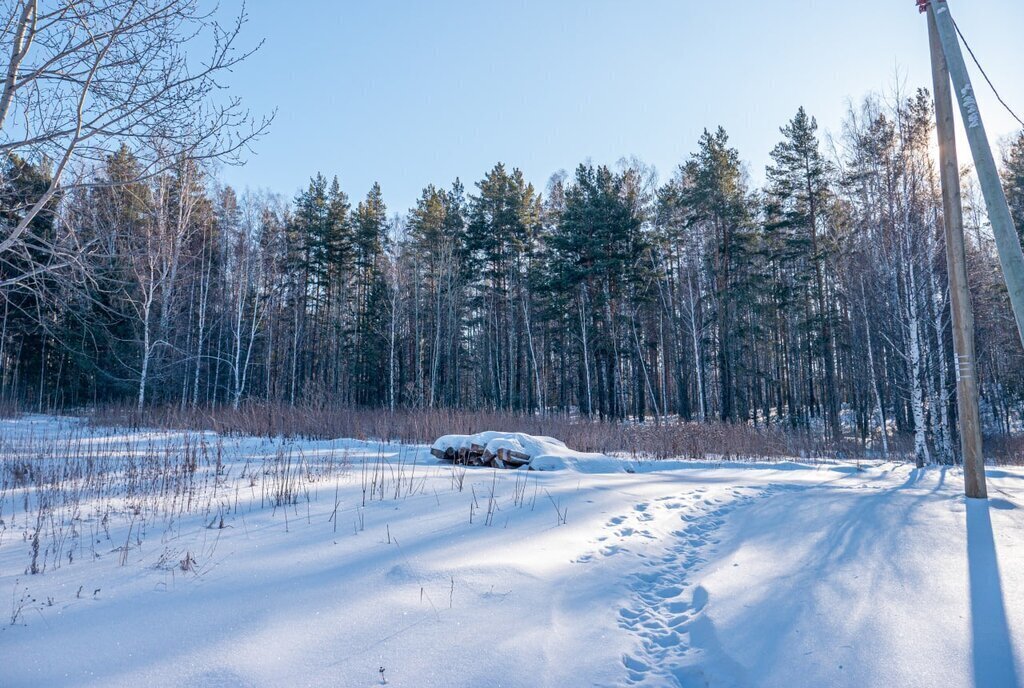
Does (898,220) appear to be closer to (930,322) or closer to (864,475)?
(930,322)

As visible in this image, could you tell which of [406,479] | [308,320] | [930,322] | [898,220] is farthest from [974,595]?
[308,320]

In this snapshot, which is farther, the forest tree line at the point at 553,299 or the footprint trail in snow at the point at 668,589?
the forest tree line at the point at 553,299

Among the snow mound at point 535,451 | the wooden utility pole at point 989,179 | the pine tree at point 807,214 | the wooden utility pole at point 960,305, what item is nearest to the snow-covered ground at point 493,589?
the wooden utility pole at point 960,305

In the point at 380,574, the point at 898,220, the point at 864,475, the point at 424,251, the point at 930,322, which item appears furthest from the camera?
the point at 424,251

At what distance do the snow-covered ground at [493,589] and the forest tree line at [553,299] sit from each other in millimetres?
10881

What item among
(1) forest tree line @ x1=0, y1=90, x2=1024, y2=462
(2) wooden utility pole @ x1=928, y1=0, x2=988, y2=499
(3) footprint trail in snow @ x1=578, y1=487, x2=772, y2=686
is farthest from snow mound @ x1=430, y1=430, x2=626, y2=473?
(1) forest tree line @ x1=0, y1=90, x2=1024, y2=462

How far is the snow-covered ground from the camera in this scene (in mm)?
2045

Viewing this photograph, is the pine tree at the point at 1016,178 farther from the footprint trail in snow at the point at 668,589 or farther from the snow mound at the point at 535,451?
the footprint trail in snow at the point at 668,589

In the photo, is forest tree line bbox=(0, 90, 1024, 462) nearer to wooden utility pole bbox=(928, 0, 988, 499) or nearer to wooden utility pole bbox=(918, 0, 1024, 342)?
wooden utility pole bbox=(928, 0, 988, 499)

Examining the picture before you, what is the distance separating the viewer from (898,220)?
11.0m

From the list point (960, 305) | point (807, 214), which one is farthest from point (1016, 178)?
point (960, 305)

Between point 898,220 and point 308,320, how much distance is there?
2920 cm

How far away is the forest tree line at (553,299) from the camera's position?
18.1 meters

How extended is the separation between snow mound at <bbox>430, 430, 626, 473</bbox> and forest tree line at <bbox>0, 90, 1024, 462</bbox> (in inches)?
317
